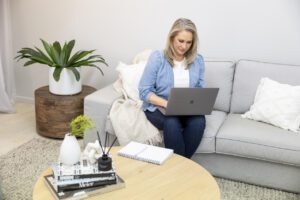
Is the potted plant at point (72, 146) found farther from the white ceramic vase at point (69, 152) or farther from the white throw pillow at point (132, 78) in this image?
the white throw pillow at point (132, 78)

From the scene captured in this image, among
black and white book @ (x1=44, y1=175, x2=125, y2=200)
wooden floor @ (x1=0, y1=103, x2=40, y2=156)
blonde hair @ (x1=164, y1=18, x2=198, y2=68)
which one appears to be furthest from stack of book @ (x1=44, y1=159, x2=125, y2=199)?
wooden floor @ (x1=0, y1=103, x2=40, y2=156)

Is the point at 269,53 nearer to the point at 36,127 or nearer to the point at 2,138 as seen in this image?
the point at 36,127

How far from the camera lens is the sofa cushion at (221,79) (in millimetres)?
2852

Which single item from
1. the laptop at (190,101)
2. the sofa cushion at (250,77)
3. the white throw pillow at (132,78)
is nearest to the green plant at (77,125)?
the laptop at (190,101)

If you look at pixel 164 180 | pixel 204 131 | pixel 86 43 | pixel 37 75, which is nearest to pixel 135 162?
pixel 164 180

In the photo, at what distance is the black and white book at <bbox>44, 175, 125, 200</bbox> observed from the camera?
158 centimetres

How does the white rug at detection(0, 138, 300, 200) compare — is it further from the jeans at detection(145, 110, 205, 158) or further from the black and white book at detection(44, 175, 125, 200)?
the black and white book at detection(44, 175, 125, 200)

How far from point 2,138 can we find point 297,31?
2395 mm

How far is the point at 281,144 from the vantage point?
2.31 m

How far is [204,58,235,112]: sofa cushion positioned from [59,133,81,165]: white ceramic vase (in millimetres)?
1380

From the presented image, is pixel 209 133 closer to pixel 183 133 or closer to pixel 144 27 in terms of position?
pixel 183 133

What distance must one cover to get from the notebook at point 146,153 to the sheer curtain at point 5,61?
6.41 ft

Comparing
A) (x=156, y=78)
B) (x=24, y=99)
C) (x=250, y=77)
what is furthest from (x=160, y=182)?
(x=24, y=99)

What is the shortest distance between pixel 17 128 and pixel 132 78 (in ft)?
3.83
